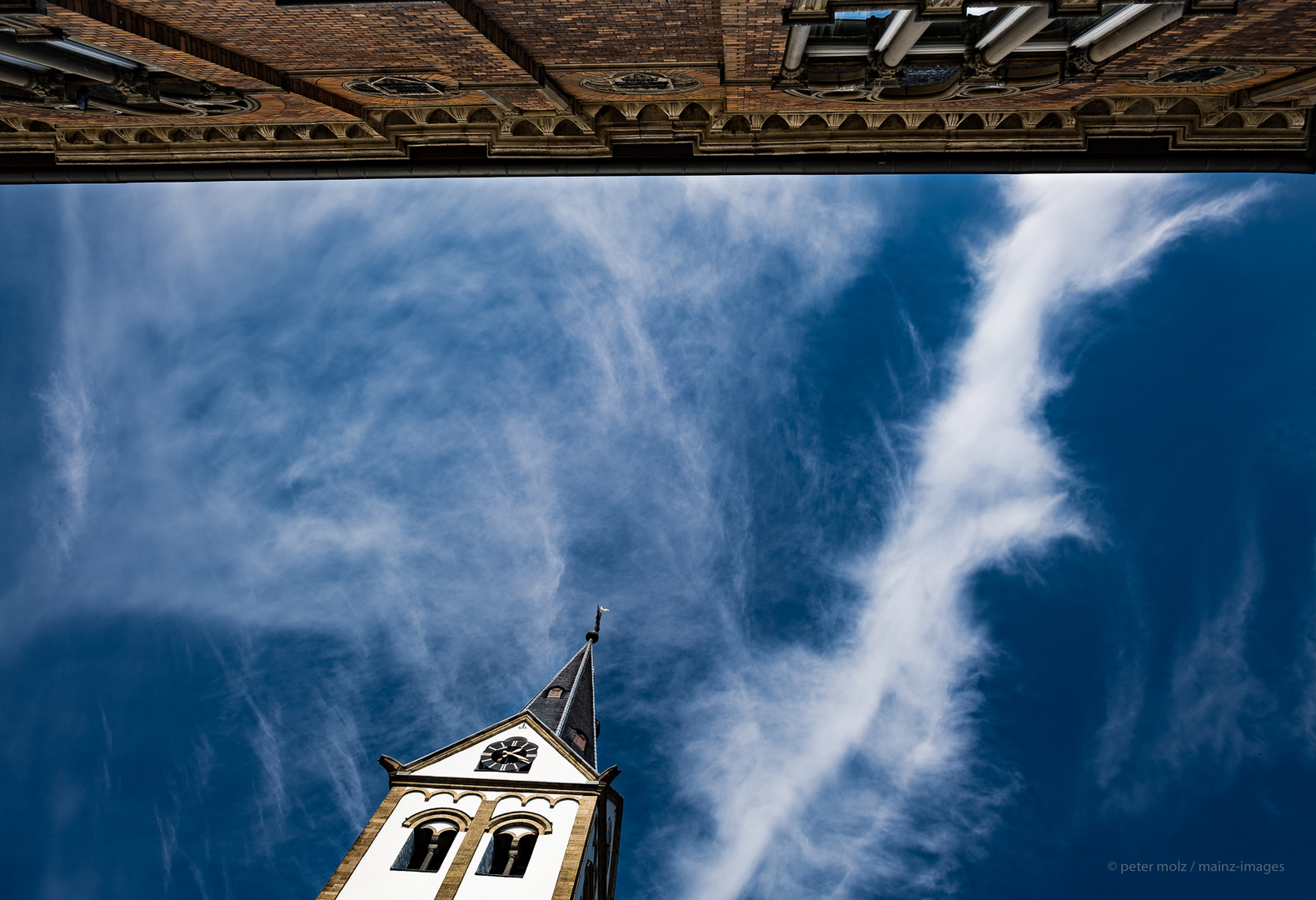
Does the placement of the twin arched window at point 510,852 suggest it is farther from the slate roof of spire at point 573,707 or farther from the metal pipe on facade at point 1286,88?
the metal pipe on facade at point 1286,88

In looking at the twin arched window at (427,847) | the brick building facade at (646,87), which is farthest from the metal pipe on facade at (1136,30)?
the twin arched window at (427,847)

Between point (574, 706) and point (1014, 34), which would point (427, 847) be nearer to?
point (574, 706)

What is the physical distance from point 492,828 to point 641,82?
79.8 feet

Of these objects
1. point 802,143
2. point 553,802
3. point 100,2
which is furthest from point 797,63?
point 553,802

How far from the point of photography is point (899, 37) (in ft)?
44.5

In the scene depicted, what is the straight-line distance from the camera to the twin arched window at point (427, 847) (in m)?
24.0

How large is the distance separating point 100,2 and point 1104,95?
21.1m

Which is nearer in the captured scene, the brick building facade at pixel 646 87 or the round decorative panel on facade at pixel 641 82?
the brick building facade at pixel 646 87

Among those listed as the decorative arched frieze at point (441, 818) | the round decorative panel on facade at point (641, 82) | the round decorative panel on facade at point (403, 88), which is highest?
the round decorative panel on facade at point (641, 82)

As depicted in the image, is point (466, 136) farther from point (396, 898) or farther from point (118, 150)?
point (396, 898)

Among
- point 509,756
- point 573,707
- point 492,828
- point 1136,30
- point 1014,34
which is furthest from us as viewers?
point 573,707

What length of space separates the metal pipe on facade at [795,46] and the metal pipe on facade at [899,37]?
1536mm

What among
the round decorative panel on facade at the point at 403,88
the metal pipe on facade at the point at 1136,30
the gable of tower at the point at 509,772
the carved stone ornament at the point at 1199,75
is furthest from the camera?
the gable of tower at the point at 509,772

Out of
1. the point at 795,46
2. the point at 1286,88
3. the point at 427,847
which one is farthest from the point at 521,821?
the point at 1286,88
